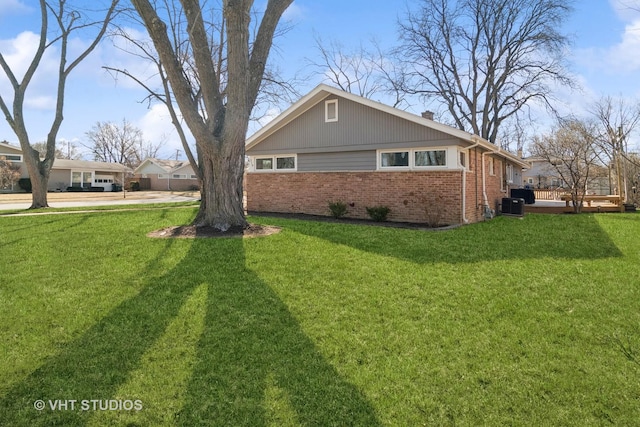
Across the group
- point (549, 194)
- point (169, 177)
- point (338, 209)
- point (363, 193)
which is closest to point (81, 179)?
point (169, 177)

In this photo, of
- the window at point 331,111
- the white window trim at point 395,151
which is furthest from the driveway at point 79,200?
the white window trim at point 395,151

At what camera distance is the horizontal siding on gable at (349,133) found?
35.7ft

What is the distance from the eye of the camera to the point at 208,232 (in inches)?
315

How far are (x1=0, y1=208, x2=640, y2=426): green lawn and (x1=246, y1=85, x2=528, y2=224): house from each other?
448 centimetres

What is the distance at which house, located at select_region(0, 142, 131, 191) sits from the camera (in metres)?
34.2

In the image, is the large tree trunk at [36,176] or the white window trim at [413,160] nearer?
the white window trim at [413,160]

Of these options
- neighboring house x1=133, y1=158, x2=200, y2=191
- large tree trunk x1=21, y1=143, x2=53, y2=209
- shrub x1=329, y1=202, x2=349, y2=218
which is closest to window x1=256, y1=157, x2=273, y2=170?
shrub x1=329, y1=202, x2=349, y2=218

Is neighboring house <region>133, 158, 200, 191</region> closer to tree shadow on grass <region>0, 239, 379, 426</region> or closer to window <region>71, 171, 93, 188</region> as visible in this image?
window <region>71, 171, 93, 188</region>

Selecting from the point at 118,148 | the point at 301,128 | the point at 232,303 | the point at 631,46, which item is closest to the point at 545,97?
the point at 301,128

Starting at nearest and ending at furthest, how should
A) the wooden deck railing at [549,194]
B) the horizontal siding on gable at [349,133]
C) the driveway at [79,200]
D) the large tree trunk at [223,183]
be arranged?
1. the large tree trunk at [223,183]
2. the horizontal siding on gable at [349,133]
3. the driveway at [79,200]
4. the wooden deck railing at [549,194]

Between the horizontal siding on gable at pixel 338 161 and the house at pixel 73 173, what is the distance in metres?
32.6

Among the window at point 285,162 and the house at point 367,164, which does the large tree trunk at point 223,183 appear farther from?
the window at point 285,162

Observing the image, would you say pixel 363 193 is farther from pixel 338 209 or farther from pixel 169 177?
pixel 169 177

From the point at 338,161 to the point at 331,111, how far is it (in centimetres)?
180
